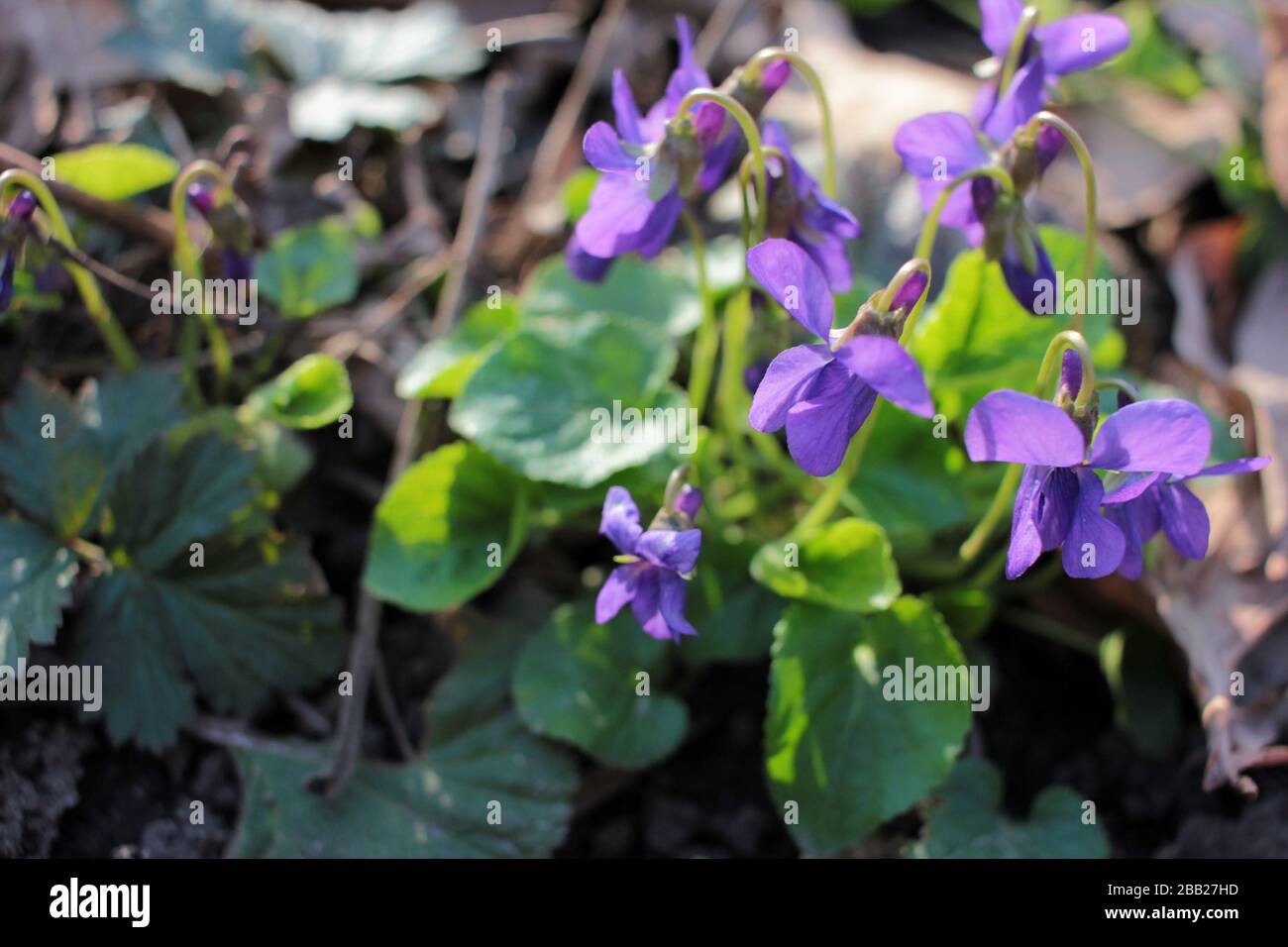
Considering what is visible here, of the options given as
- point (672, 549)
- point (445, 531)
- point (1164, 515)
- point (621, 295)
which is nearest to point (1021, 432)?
point (1164, 515)

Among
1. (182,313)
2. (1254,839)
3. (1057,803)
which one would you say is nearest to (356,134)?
(182,313)

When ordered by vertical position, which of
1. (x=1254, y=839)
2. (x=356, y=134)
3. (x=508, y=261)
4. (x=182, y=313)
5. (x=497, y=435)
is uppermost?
(x=356, y=134)

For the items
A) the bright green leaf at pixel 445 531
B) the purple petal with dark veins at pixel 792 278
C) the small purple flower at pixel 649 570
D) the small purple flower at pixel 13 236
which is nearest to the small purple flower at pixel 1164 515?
the purple petal with dark veins at pixel 792 278

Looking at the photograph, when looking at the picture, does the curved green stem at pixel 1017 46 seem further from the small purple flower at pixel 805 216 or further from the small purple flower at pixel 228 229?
the small purple flower at pixel 228 229

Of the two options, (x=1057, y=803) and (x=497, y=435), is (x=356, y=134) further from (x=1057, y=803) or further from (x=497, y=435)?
(x=1057, y=803)

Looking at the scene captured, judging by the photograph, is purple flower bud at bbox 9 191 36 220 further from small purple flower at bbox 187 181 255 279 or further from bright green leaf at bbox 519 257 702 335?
bright green leaf at bbox 519 257 702 335

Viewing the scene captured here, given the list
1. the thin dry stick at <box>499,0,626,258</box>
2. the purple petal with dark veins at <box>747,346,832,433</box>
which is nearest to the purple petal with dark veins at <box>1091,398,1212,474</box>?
the purple petal with dark veins at <box>747,346,832,433</box>

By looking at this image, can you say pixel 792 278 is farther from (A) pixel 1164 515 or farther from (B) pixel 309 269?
(B) pixel 309 269

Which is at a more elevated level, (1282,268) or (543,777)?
(1282,268)
